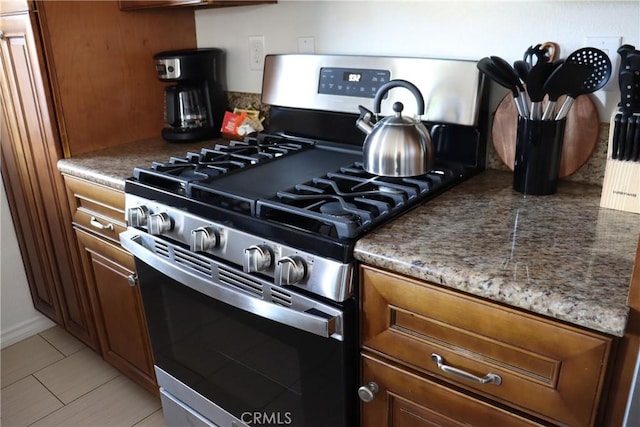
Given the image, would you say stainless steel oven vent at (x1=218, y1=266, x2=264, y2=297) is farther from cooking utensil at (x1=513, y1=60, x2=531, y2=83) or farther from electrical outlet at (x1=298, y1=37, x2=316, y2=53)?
electrical outlet at (x1=298, y1=37, x2=316, y2=53)

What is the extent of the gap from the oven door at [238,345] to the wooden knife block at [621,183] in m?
0.61

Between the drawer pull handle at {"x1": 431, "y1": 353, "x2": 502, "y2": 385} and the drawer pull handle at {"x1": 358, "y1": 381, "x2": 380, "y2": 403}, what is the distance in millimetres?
166

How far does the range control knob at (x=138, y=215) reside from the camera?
1.33 meters

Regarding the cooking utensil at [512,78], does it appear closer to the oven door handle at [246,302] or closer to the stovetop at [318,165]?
the stovetop at [318,165]

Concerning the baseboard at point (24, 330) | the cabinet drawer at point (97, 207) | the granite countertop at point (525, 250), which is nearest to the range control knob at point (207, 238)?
the granite countertop at point (525, 250)

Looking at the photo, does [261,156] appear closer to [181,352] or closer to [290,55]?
[290,55]

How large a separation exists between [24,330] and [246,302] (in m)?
1.72

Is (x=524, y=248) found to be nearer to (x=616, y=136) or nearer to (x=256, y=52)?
(x=616, y=136)

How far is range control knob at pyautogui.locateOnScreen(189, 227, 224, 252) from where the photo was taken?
1.13 metres

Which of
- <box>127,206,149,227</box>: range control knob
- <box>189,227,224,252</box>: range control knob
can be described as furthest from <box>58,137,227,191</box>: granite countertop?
<box>189,227,224,252</box>: range control knob

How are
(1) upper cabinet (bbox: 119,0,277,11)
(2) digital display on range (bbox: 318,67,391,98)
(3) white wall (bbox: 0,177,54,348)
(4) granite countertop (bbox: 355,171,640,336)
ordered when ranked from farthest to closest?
(3) white wall (bbox: 0,177,54,348) → (1) upper cabinet (bbox: 119,0,277,11) → (2) digital display on range (bbox: 318,67,391,98) → (4) granite countertop (bbox: 355,171,640,336)

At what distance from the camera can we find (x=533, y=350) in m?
0.80

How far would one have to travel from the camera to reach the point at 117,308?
1.74 m

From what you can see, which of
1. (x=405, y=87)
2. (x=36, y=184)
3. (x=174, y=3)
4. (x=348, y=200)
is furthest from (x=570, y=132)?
(x=36, y=184)
